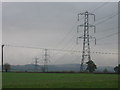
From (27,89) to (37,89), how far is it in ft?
2.15

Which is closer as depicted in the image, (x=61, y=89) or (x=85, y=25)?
(x=61, y=89)

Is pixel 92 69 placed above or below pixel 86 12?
below

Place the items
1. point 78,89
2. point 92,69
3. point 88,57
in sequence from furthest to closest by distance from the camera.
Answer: point 92,69 < point 88,57 < point 78,89

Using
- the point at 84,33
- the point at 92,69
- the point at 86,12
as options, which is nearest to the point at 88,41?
the point at 84,33

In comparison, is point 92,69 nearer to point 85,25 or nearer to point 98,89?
point 85,25

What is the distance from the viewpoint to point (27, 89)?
20.5 meters

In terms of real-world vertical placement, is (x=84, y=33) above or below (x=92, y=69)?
above

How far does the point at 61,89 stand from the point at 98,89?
96.2 inches

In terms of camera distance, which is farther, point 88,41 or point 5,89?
point 88,41

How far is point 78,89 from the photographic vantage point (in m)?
20.0

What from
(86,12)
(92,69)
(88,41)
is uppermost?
(86,12)

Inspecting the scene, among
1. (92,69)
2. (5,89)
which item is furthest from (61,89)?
(92,69)

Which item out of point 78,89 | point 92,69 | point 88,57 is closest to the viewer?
point 78,89

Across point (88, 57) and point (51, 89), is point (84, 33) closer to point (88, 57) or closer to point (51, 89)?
point (88, 57)
